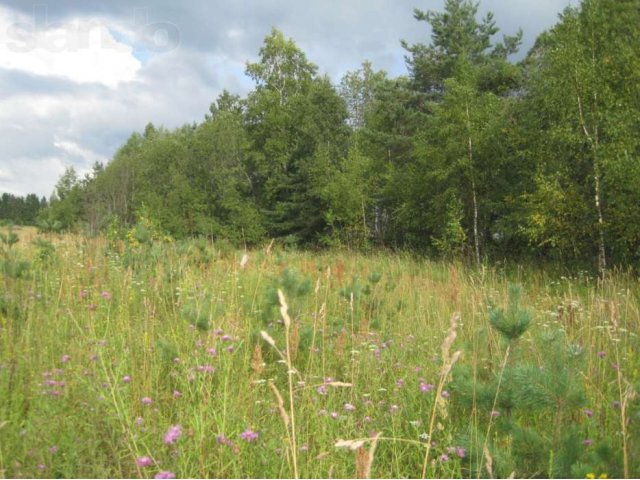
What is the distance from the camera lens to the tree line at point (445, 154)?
12.8m

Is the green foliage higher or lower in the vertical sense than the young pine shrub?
higher

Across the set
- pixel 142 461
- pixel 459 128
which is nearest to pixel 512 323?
pixel 142 461

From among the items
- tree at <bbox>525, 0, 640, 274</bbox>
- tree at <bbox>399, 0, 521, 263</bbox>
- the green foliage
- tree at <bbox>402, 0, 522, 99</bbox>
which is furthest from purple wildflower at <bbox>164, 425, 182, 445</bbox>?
tree at <bbox>402, 0, 522, 99</bbox>

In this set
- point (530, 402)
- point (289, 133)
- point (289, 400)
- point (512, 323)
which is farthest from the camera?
point (289, 133)

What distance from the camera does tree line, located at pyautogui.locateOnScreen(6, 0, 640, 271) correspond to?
505 inches

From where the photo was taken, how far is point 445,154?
17.3m

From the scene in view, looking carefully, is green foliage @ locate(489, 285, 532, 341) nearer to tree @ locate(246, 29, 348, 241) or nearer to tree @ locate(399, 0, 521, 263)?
tree @ locate(399, 0, 521, 263)

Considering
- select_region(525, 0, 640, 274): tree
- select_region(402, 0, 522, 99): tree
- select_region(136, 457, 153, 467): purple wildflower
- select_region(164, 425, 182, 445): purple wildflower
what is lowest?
select_region(136, 457, 153, 467): purple wildflower

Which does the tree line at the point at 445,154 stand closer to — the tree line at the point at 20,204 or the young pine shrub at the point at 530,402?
the young pine shrub at the point at 530,402

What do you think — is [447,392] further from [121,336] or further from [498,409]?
[121,336]

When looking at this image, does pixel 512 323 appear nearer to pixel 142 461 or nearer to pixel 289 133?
pixel 142 461

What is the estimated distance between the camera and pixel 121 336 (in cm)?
327

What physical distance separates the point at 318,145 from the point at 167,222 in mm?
13401

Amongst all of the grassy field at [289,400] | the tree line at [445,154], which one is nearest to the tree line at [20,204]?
the tree line at [445,154]
